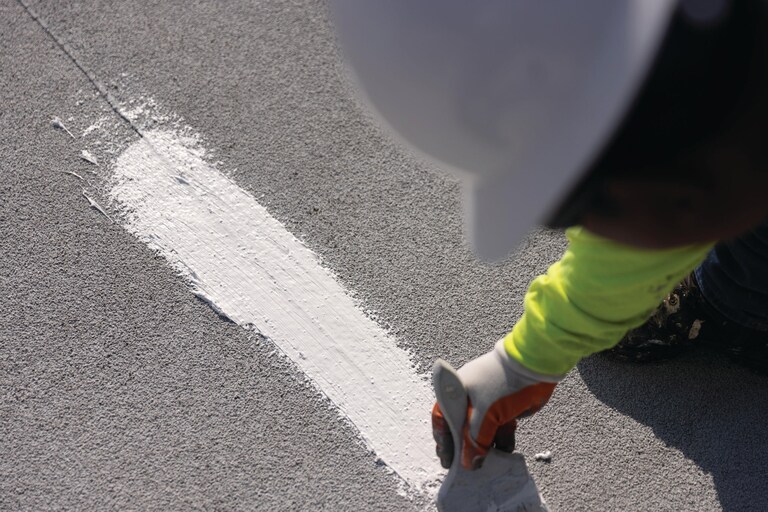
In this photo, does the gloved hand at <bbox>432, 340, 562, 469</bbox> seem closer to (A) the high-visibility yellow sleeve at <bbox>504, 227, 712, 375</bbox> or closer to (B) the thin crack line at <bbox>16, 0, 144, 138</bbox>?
(A) the high-visibility yellow sleeve at <bbox>504, 227, 712, 375</bbox>

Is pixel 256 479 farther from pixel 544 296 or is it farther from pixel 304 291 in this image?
pixel 544 296

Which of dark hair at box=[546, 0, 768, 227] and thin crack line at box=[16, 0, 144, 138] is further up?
dark hair at box=[546, 0, 768, 227]

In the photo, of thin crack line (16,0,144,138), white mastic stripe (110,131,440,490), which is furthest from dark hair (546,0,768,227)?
thin crack line (16,0,144,138)

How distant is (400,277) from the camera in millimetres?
2250

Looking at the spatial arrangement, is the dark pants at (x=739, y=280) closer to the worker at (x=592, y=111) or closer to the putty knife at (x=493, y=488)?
the worker at (x=592, y=111)

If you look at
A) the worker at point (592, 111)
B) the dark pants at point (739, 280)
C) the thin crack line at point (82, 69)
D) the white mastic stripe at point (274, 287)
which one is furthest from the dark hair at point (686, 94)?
the thin crack line at point (82, 69)

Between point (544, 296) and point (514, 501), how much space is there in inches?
21.2

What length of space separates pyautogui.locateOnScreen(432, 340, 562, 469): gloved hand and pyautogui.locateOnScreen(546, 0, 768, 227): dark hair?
0.57 m

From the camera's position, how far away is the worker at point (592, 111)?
103 cm

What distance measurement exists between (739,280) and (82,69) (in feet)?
6.91

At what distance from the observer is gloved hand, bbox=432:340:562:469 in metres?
1.62

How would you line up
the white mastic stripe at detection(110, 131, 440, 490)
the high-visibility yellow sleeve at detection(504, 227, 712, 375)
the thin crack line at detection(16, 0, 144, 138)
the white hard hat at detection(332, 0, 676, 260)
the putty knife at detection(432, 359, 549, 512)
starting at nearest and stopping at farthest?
the white hard hat at detection(332, 0, 676, 260) < the high-visibility yellow sleeve at detection(504, 227, 712, 375) < the putty knife at detection(432, 359, 549, 512) < the white mastic stripe at detection(110, 131, 440, 490) < the thin crack line at detection(16, 0, 144, 138)

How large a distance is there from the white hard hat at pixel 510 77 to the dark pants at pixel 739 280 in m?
0.93

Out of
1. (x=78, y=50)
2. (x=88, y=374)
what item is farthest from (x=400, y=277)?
(x=78, y=50)
